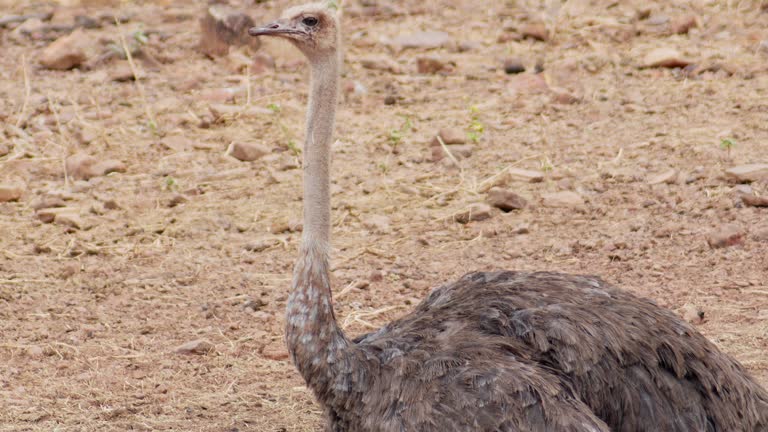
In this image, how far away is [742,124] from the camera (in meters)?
8.59

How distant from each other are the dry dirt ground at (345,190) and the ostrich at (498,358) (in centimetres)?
102

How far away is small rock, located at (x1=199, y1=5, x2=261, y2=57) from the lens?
1059cm

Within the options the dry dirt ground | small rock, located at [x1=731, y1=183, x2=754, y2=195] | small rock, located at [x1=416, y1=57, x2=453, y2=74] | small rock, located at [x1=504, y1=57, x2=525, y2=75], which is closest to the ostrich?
the dry dirt ground

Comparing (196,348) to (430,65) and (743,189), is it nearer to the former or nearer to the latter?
(743,189)

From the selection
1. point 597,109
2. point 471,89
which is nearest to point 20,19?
point 471,89

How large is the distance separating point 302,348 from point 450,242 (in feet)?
9.96

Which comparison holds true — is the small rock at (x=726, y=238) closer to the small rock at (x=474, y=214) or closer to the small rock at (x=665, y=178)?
the small rock at (x=665, y=178)

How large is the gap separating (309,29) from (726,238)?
11.1 feet

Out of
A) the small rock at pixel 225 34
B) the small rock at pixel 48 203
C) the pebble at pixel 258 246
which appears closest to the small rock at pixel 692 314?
the pebble at pixel 258 246

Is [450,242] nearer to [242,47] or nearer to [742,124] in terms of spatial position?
[742,124]

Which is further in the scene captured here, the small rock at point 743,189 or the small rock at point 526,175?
the small rock at point 526,175

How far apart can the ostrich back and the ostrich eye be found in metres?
1.16

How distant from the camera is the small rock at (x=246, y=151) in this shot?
8625 millimetres

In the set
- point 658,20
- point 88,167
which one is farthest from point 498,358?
point 658,20
